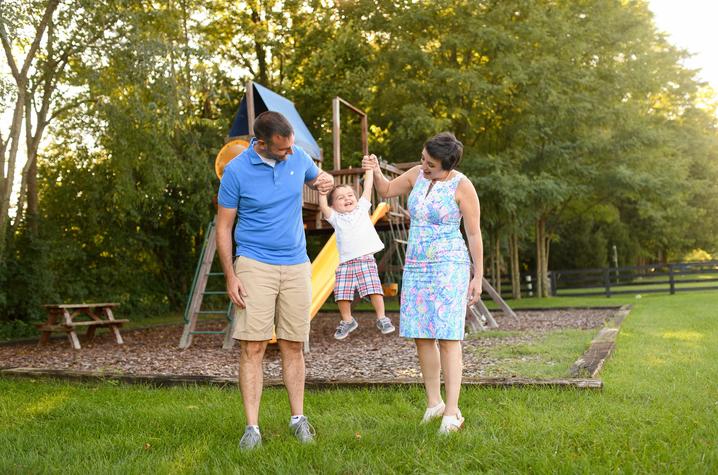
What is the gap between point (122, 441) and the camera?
402cm

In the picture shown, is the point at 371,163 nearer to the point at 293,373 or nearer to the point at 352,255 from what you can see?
the point at 293,373

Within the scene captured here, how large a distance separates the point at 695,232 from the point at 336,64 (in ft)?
71.3

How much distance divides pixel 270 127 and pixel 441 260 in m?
1.25

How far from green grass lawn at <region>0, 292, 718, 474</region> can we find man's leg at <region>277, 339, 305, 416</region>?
0.63 ft

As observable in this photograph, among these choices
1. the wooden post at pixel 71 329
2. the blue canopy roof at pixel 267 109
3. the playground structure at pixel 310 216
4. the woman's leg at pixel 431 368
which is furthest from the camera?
the blue canopy roof at pixel 267 109

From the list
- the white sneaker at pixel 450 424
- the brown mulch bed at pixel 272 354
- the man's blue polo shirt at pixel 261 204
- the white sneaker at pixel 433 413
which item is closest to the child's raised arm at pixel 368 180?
the man's blue polo shirt at pixel 261 204

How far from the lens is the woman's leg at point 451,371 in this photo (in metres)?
4.10

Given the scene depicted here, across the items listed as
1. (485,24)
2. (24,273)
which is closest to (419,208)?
(24,273)

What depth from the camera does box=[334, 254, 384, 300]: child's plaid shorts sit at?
26.4 feet

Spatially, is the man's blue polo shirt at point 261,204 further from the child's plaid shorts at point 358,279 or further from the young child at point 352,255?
the child's plaid shorts at point 358,279

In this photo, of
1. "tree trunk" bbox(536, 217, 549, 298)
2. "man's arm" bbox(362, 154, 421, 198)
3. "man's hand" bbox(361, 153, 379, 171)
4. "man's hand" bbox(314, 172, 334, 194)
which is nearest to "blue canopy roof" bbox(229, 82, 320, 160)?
"man's hand" bbox(361, 153, 379, 171)

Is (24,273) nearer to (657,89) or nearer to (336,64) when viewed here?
(336,64)

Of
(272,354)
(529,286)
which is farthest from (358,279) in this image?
(529,286)

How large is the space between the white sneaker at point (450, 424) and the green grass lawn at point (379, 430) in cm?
8
